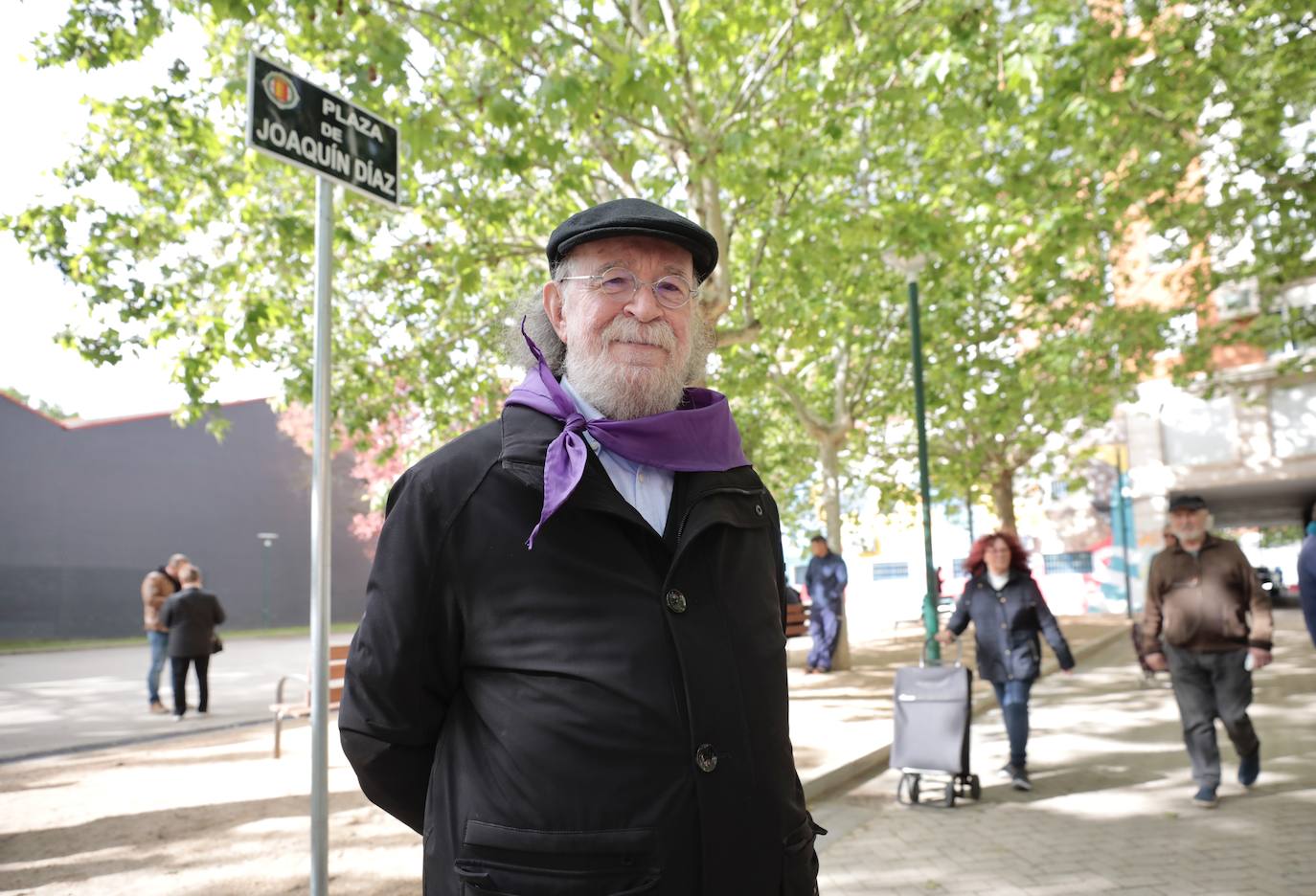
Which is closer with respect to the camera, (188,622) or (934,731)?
(934,731)

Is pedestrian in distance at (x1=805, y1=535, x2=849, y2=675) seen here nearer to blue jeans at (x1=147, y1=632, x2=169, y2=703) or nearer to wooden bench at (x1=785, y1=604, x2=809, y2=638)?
wooden bench at (x1=785, y1=604, x2=809, y2=638)

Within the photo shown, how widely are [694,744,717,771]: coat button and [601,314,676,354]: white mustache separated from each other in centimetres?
87

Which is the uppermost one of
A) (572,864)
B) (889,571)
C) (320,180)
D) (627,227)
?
(320,180)

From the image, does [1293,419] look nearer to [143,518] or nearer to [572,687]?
[572,687]

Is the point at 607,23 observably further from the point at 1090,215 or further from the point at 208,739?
the point at 208,739

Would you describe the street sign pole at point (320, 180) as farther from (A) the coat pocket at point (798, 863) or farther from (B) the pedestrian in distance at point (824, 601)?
(B) the pedestrian in distance at point (824, 601)

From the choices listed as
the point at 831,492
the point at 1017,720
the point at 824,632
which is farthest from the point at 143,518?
the point at 1017,720

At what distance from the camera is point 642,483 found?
2178 mm

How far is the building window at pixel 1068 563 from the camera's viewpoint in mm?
35906

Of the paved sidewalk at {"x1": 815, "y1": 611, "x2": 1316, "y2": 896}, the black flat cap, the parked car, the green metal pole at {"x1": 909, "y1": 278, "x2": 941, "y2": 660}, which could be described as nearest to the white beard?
the black flat cap

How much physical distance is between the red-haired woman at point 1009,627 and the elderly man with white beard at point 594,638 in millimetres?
6327

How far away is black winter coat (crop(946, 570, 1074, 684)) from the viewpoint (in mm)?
7980

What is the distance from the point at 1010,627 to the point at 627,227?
6.76 meters

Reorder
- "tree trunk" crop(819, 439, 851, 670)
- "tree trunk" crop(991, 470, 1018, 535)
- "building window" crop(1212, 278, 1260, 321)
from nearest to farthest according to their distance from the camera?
"tree trunk" crop(819, 439, 851, 670) → "building window" crop(1212, 278, 1260, 321) → "tree trunk" crop(991, 470, 1018, 535)
